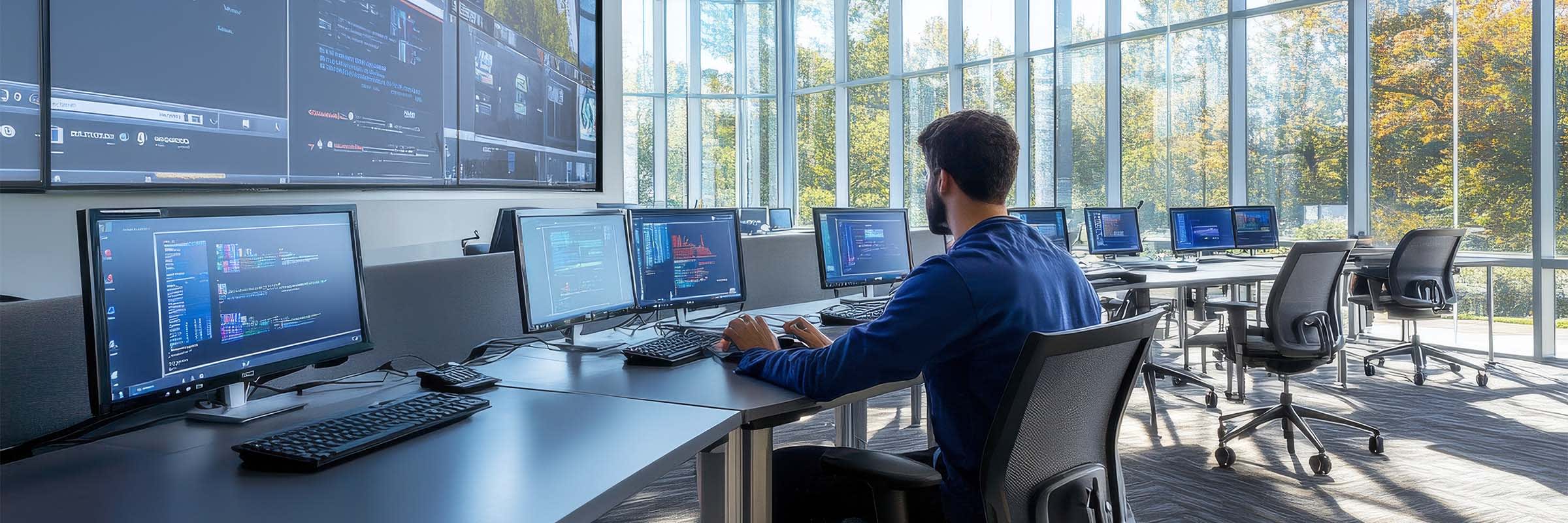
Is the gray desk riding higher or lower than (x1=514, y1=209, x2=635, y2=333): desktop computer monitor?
lower

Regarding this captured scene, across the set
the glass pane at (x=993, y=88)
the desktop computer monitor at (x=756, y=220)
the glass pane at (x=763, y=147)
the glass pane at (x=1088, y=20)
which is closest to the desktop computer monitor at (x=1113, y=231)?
the glass pane at (x=1088, y=20)

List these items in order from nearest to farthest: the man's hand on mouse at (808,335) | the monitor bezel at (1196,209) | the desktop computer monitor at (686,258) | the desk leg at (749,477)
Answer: the desk leg at (749,477)
the man's hand on mouse at (808,335)
the desktop computer monitor at (686,258)
the monitor bezel at (1196,209)

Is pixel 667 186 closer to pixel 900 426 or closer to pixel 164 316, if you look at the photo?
pixel 900 426

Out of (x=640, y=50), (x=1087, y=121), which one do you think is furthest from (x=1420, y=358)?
Answer: (x=640, y=50)

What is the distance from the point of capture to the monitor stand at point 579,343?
92.1 inches

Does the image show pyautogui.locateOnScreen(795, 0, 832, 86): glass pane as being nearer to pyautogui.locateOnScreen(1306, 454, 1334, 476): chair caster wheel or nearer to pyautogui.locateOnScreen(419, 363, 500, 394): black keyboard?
pyautogui.locateOnScreen(1306, 454, 1334, 476): chair caster wheel

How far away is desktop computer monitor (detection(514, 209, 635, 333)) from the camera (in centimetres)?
210

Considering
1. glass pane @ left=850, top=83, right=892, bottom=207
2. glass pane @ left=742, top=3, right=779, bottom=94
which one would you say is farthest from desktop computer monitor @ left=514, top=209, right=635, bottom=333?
glass pane @ left=742, top=3, right=779, bottom=94

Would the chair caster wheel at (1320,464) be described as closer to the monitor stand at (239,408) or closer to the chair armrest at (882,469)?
the chair armrest at (882,469)

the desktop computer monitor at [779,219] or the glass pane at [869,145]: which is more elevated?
the glass pane at [869,145]

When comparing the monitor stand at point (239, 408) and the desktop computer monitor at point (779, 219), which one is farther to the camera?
the desktop computer monitor at point (779, 219)

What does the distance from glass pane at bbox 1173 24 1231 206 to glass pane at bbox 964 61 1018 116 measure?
1.74 m

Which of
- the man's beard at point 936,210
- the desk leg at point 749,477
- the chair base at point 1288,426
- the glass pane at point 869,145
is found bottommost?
the chair base at point 1288,426

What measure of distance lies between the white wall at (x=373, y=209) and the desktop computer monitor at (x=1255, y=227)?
15.2ft
